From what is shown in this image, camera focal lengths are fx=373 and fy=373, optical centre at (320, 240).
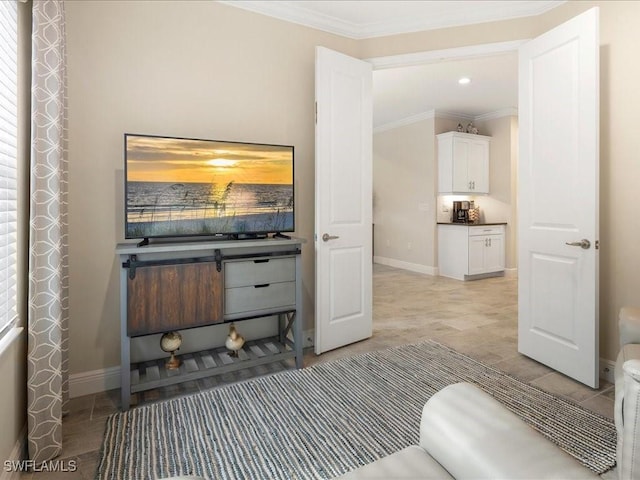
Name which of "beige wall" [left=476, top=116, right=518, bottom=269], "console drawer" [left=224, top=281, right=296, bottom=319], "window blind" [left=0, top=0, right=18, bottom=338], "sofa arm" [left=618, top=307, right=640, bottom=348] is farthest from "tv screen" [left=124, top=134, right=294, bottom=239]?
"beige wall" [left=476, top=116, right=518, bottom=269]

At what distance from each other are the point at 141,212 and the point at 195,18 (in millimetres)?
1496

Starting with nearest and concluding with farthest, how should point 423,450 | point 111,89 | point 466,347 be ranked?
point 423,450, point 111,89, point 466,347

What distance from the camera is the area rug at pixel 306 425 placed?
1709 mm

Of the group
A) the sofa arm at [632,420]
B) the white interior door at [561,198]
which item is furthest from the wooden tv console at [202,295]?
the sofa arm at [632,420]

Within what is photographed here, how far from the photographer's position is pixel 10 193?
5.46 ft

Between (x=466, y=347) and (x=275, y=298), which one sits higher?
(x=275, y=298)

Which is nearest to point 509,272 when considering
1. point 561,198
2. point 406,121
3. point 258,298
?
point 406,121

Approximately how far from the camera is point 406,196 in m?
7.13

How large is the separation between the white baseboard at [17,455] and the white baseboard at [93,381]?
58cm

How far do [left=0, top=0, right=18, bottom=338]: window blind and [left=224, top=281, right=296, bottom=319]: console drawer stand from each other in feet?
3.58

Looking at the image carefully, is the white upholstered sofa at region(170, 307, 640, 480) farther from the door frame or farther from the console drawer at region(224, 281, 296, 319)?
the door frame

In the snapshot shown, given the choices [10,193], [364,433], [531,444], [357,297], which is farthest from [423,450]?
[357,297]

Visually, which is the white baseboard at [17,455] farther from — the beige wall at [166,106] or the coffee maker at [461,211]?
the coffee maker at [461,211]

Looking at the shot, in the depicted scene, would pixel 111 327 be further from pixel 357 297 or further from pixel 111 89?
pixel 357 297
